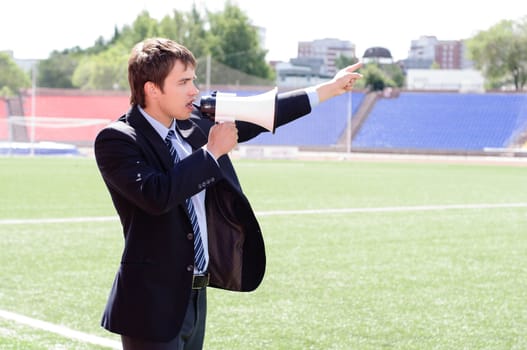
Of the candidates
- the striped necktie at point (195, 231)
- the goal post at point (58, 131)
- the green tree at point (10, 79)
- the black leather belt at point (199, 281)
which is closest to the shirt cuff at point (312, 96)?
the striped necktie at point (195, 231)

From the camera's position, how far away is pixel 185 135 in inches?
131

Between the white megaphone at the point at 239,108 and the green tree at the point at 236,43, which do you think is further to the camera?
the green tree at the point at 236,43

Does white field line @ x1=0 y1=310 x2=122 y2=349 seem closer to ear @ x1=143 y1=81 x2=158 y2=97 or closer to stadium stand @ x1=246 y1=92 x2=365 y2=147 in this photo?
ear @ x1=143 y1=81 x2=158 y2=97

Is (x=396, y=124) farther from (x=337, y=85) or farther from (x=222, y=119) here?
(x=222, y=119)

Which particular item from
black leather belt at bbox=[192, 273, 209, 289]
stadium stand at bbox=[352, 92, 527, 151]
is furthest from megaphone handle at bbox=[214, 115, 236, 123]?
stadium stand at bbox=[352, 92, 527, 151]

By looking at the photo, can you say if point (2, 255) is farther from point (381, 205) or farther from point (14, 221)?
point (381, 205)

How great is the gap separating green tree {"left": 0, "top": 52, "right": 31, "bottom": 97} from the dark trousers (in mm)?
80530

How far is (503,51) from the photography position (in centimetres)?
7569

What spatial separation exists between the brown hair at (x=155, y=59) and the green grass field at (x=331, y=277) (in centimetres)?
310

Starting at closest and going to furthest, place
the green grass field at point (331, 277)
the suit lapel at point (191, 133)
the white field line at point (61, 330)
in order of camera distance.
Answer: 1. the suit lapel at point (191, 133)
2. the white field line at point (61, 330)
3. the green grass field at point (331, 277)

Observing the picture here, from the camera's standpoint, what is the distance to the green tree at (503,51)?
74.9m

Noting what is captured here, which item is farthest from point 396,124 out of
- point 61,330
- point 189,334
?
point 189,334

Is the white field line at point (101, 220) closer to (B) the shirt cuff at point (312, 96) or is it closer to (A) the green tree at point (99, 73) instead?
(B) the shirt cuff at point (312, 96)

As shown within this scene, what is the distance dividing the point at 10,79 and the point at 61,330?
86.1m
